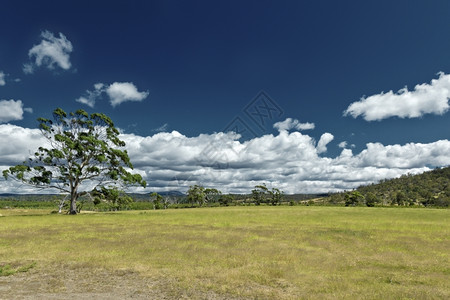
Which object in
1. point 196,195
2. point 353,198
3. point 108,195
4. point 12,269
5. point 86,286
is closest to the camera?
point 86,286

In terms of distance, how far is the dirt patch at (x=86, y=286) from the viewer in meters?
9.63

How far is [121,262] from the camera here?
1432 centimetres

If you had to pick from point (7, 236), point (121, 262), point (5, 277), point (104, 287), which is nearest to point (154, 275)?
point (104, 287)

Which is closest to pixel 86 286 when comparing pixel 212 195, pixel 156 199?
pixel 156 199

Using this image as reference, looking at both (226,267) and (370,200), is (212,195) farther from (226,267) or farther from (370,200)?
(226,267)

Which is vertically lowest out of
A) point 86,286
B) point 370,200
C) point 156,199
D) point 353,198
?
point 156,199

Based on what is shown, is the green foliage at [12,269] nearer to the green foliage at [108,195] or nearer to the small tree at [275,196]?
the green foliage at [108,195]

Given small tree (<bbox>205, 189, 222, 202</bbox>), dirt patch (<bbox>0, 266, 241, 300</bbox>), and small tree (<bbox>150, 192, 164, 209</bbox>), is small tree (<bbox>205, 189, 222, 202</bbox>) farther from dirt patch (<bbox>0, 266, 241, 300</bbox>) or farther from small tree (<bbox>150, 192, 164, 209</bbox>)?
dirt patch (<bbox>0, 266, 241, 300</bbox>)

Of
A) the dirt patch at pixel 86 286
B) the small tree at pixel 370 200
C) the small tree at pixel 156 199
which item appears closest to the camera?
the dirt patch at pixel 86 286

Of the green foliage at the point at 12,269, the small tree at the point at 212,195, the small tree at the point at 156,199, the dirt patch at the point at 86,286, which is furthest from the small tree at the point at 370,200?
the green foliage at the point at 12,269

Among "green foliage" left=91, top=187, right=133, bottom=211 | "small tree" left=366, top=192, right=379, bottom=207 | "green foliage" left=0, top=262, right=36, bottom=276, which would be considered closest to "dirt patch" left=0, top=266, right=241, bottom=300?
"green foliage" left=0, top=262, right=36, bottom=276

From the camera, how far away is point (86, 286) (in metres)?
10.7

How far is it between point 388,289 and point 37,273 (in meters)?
14.8

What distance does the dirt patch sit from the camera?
9.63m
